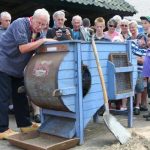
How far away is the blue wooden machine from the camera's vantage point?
17.2 feet

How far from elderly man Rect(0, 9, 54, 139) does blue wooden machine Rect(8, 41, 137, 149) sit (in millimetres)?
224

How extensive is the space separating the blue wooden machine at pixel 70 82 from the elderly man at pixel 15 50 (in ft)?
0.73

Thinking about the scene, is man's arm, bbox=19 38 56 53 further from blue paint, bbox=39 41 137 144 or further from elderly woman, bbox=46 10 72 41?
elderly woman, bbox=46 10 72 41

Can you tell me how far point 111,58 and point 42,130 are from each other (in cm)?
144

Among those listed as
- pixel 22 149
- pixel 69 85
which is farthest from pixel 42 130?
pixel 69 85

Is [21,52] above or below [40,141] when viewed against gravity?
above

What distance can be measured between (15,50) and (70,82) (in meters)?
1.00

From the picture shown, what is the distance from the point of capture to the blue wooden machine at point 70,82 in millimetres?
5242

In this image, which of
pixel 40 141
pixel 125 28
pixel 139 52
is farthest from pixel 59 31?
pixel 125 28

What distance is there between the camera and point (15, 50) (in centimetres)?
577

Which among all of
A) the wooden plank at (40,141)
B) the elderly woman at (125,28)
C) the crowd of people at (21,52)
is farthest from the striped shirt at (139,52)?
the wooden plank at (40,141)

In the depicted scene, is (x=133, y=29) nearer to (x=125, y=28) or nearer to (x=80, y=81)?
(x=125, y=28)

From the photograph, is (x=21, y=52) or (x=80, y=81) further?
(x=21, y=52)

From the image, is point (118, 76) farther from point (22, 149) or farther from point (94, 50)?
point (22, 149)
